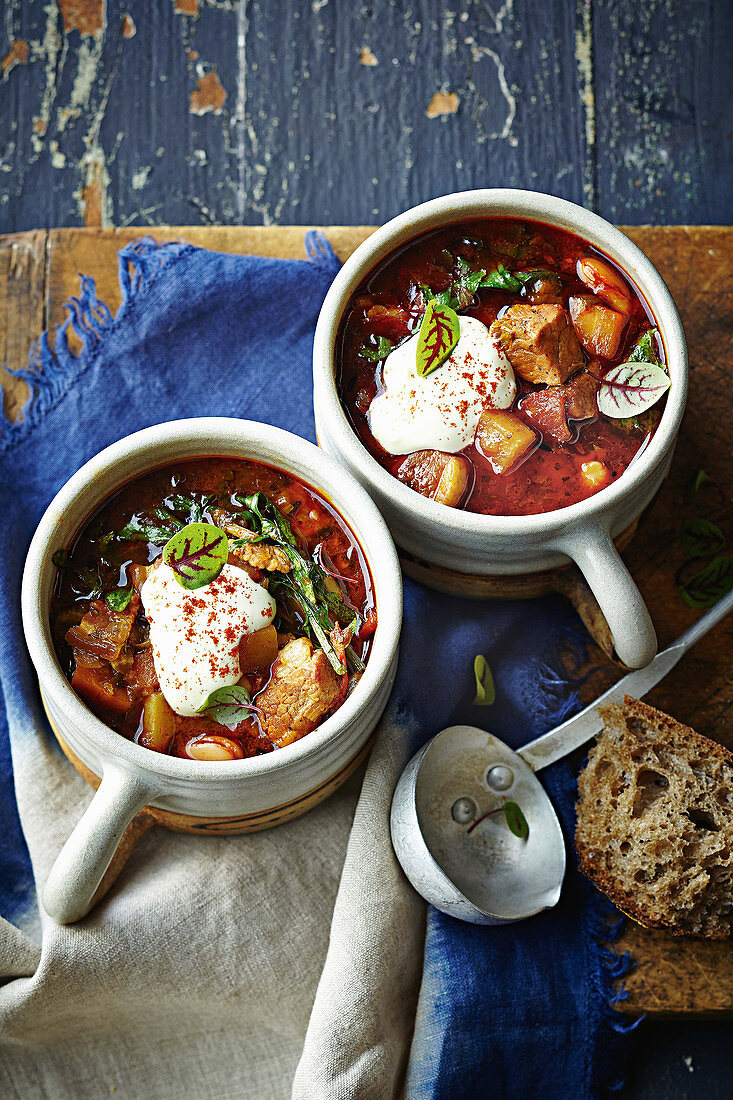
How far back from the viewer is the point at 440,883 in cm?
177

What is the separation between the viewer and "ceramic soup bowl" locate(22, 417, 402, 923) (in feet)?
4.89

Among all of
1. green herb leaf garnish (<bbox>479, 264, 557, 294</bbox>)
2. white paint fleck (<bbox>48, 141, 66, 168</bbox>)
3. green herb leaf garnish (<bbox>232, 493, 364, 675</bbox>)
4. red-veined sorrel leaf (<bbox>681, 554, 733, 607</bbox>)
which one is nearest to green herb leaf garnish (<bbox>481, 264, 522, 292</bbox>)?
green herb leaf garnish (<bbox>479, 264, 557, 294</bbox>)

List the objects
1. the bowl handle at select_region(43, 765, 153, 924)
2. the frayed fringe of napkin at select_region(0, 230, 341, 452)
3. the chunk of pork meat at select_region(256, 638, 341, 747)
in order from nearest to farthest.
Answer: the bowl handle at select_region(43, 765, 153, 924) → the chunk of pork meat at select_region(256, 638, 341, 747) → the frayed fringe of napkin at select_region(0, 230, 341, 452)

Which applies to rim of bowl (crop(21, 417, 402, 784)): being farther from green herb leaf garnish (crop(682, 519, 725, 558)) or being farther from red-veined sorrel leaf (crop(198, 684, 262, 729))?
green herb leaf garnish (crop(682, 519, 725, 558))

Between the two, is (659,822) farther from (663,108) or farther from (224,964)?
(663,108)

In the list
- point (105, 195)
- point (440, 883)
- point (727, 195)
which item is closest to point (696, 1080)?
point (440, 883)

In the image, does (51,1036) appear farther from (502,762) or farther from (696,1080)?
(696,1080)

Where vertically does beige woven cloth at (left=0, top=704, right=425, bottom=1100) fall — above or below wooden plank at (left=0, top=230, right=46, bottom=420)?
below

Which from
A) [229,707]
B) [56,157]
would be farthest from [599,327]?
[56,157]

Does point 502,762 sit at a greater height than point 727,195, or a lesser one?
lesser

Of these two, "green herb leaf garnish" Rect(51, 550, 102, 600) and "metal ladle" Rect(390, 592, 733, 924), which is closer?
"green herb leaf garnish" Rect(51, 550, 102, 600)

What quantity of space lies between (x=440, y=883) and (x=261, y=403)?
1.00 meters

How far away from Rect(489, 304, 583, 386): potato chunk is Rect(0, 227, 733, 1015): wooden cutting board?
0.41 m

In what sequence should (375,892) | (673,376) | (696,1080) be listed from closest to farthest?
(673,376) < (375,892) < (696,1080)
